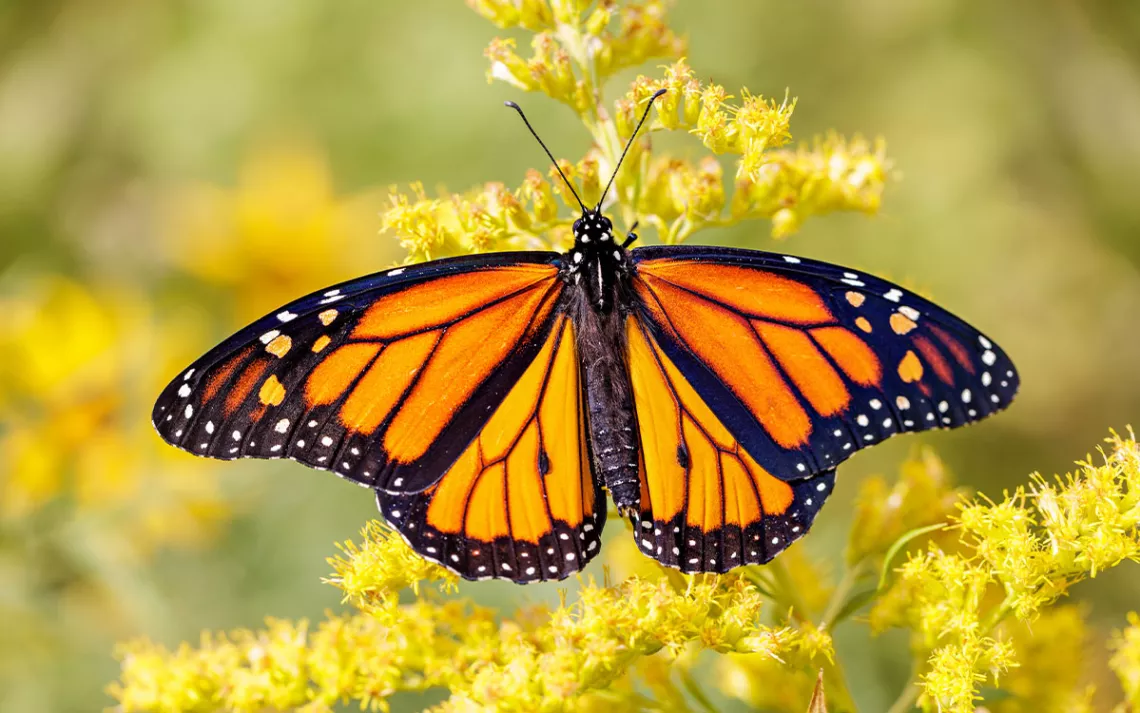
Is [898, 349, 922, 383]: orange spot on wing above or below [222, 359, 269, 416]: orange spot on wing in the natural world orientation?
below

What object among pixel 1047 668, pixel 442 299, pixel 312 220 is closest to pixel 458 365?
pixel 442 299

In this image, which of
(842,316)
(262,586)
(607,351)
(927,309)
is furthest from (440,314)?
(262,586)

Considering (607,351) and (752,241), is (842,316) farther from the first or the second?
(752,241)

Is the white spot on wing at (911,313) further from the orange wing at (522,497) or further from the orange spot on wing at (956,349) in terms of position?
the orange wing at (522,497)

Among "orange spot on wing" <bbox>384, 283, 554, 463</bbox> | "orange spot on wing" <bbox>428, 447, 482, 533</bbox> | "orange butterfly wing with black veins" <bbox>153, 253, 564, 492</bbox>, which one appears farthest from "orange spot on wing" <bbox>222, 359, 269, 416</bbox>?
"orange spot on wing" <bbox>428, 447, 482, 533</bbox>

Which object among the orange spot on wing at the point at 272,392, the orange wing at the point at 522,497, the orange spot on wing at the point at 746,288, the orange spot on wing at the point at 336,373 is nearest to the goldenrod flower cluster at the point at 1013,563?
the orange spot on wing at the point at 746,288

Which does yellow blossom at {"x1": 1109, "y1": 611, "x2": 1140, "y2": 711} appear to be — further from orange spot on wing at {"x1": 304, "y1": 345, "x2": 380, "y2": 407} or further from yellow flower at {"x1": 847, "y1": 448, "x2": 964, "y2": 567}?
orange spot on wing at {"x1": 304, "y1": 345, "x2": 380, "y2": 407}

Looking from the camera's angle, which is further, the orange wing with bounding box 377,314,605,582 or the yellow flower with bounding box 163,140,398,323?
the yellow flower with bounding box 163,140,398,323

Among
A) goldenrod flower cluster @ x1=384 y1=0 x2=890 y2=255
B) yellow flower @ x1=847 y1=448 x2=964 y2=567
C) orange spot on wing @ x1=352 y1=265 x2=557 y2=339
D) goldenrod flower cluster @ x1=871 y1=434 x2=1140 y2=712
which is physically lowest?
goldenrod flower cluster @ x1=871 y1=434 x2=1140 y2=712
